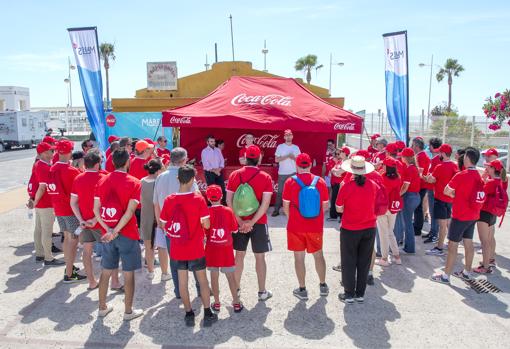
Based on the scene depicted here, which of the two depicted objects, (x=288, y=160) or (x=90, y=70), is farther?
(x=90, y=70)

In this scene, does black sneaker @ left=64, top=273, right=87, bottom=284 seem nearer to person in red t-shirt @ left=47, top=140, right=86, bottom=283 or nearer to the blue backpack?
person in red t-shirt @ left=47, top=140, right=86, bottom=283

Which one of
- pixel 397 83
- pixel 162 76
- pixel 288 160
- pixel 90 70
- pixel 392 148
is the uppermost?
pixel 162 76

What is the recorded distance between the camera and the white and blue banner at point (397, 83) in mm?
9281

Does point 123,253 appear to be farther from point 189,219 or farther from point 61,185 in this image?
point 61,185

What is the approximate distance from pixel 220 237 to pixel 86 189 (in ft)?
5.46

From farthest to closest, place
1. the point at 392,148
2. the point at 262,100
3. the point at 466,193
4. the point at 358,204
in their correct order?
the point at 262,100
the point at 392,148
the point at 466,193
the point at 358,204

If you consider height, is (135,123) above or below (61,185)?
above

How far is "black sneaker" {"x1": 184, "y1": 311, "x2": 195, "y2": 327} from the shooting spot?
168 inches

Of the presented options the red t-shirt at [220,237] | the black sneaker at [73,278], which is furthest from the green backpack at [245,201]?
the black sneaker at [73,278]

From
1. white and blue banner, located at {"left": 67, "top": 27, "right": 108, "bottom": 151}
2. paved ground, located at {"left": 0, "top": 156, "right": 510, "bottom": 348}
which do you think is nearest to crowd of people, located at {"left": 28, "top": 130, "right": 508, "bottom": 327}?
paved ground, located at {"left": 0, "top": 156, "right": 510, "bottom": 348}

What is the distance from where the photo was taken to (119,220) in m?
4.21

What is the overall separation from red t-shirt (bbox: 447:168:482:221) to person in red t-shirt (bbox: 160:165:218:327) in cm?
331

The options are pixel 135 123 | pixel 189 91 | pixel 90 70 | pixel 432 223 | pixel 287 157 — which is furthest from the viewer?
pixel 189 91

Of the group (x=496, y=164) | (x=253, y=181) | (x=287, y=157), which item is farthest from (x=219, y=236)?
(x=287, y=157)
